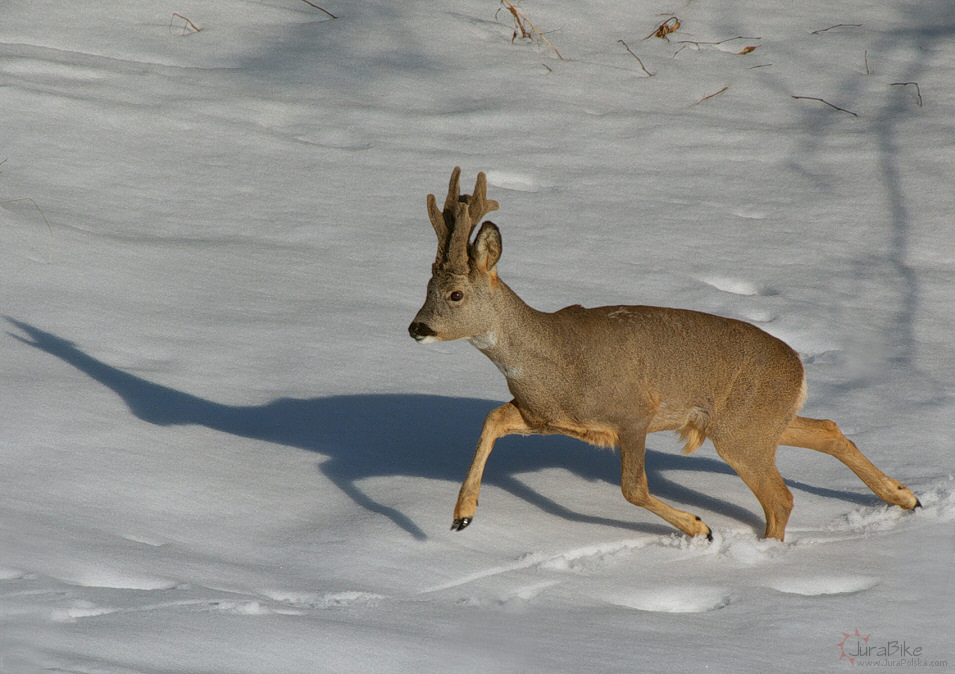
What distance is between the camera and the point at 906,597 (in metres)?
3.83

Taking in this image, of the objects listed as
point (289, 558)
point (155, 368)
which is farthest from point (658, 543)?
point (155, 368)

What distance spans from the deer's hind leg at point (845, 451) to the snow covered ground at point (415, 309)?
10 centimetres

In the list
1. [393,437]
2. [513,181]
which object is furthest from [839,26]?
[393,437]

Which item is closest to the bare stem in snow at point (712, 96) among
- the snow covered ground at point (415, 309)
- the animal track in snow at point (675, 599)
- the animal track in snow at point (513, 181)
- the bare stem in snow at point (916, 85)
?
the snow covered ground at point (415, 309)

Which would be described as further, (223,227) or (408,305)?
(223,227)

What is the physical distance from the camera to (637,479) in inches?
165

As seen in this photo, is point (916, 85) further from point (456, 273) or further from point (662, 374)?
point (456, 273)

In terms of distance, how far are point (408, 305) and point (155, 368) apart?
1.53 metres

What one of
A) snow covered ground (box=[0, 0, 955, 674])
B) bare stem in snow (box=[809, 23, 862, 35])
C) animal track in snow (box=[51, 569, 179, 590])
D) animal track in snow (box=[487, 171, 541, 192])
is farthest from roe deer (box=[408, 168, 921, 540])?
bare stem in snow (box=[809, 23, 862, 35])

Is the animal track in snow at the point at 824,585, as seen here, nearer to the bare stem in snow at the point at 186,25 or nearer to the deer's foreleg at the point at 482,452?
the deer's foreleg at the point at 482,452

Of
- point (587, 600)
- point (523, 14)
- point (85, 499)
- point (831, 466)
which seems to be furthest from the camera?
point (523, 14)

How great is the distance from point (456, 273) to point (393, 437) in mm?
1319

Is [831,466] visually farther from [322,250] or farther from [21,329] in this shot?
[21,329]

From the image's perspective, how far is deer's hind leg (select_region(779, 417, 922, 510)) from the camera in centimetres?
450
